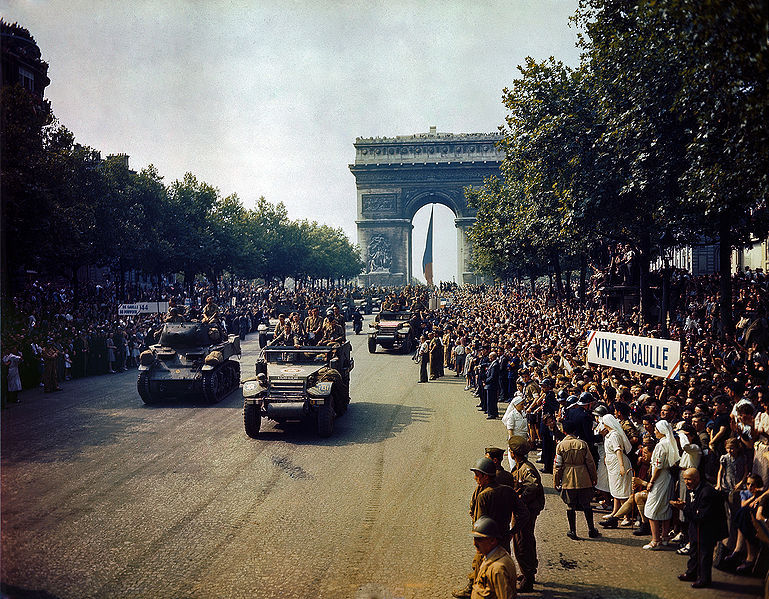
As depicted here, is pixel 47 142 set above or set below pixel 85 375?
above

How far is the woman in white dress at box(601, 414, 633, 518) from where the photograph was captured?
9.32 m

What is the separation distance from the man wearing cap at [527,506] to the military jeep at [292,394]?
689 cm

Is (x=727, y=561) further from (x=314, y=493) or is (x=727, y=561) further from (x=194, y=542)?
(x=194, y=542)

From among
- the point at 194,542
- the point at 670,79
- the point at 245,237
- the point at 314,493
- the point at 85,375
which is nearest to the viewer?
the point at 194,542

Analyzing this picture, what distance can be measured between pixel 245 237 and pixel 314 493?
169ft

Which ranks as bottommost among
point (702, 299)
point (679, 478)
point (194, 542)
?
point (194, 542)

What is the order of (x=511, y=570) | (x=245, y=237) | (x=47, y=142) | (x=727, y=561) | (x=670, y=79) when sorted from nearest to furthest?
(x=511, y=570) < (x=727, y=561) < (x=670, y=79) < (x=47, y=142) < (x=245, y=237)

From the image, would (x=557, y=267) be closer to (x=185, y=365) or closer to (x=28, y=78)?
(x=185, y=365)

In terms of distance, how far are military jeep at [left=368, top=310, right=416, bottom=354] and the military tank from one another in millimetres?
12542

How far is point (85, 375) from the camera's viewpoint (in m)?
25.3

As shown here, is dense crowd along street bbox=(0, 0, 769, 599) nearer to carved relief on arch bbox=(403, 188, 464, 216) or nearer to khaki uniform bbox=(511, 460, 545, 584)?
khaki uniform bbox=(511, 460, 545, 584)

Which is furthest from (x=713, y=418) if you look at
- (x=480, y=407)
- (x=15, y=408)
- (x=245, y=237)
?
(x=245, y=237)

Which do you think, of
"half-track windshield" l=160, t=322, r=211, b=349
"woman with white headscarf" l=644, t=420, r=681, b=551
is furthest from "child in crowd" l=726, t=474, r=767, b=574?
"half-track windshield" l=160, t=322, r=211, b=349

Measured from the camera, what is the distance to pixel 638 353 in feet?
37.6
